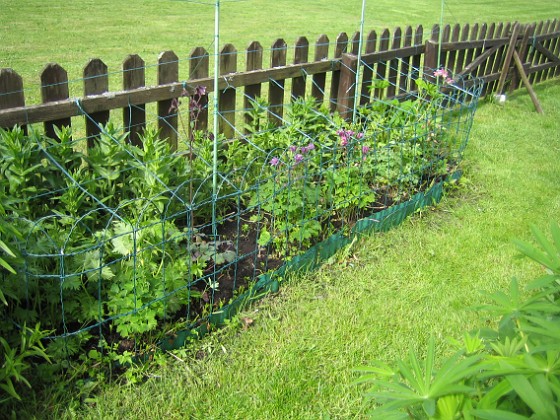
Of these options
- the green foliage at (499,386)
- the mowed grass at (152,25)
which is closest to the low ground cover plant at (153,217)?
the green foliage at (499,386)

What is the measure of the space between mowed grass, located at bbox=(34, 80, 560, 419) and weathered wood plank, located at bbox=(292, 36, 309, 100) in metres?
1.48

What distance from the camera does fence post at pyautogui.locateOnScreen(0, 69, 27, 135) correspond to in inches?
137

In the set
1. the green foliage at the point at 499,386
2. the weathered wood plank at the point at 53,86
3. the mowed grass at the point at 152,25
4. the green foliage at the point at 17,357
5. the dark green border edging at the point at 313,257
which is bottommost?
the mowed grass at the point at 152,25

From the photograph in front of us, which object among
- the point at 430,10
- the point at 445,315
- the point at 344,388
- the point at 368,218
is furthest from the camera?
the point at 430,10

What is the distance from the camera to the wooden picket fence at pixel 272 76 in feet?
12.2

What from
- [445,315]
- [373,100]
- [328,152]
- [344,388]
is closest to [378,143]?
[328,152]

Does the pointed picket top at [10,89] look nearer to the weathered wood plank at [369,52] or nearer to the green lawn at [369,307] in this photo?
the green lawn at [369,307]

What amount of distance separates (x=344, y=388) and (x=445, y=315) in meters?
0.91

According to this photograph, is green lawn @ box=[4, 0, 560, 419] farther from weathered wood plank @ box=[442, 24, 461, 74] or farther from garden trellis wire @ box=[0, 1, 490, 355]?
weathered wood plank @ box=[442, 24, 461, 74]

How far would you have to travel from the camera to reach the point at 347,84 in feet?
18.6

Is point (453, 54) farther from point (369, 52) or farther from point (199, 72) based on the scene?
point (199, 72)

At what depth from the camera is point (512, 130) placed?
700cm

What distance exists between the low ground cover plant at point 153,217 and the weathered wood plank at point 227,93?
170mm

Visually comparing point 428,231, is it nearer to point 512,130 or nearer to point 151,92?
point 151,92
